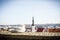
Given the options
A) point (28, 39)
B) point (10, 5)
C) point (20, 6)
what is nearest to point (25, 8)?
point (20, 6)

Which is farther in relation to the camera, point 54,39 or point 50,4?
point 50,4

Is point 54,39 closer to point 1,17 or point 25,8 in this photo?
point 25,8

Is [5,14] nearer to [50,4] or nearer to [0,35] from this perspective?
[0,35]

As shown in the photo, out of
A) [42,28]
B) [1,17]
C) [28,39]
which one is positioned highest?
[1,17]

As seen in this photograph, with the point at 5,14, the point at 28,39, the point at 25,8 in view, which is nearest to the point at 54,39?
the point at 28,39

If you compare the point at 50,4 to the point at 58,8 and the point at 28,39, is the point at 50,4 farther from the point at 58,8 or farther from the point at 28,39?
the point at 28,39

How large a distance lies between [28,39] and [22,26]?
200 millimetres

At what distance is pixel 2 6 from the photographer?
147 centimetres

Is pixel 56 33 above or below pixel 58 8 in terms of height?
below

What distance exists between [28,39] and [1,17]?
19.4 inches

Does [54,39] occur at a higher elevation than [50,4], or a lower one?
lower

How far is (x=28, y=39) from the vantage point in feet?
4.28

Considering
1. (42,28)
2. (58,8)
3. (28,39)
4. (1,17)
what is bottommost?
(28,39)

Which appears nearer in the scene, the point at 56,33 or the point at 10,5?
the point at 56,33
